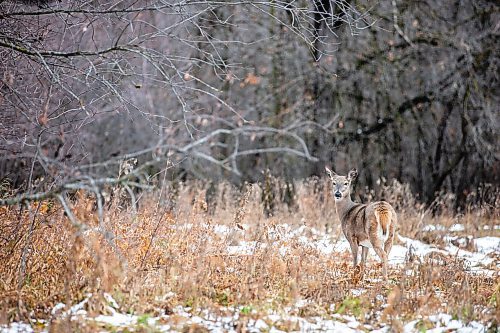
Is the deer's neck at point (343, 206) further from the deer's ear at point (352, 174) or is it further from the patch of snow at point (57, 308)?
the patch of snow at point (57, 308)

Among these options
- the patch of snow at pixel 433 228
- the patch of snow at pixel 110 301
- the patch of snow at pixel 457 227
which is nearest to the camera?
the patch of snow at pixel 110 301

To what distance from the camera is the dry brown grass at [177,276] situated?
5.45 meters

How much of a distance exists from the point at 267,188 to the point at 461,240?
374 cm

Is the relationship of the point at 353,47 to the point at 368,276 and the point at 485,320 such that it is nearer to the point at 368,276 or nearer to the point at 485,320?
the point at 368,276

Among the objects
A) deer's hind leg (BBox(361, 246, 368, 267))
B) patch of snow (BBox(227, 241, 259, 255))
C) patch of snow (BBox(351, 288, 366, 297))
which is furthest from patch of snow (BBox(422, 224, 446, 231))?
patch of snow (BBox(351, 288, 366, 297))

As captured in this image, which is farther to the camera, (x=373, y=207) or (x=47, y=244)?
(x=373, y=207)

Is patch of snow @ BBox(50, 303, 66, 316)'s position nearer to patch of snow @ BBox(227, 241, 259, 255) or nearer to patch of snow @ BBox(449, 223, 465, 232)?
patch of snow @ BBox(227, 241, 259, 255)

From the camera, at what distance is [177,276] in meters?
6.23

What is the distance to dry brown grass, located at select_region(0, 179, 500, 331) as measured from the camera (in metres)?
5.45

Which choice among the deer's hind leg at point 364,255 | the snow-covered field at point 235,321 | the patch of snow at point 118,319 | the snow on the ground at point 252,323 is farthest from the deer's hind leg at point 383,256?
the patch of snow at point 118,319

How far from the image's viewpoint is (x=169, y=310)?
550 cm

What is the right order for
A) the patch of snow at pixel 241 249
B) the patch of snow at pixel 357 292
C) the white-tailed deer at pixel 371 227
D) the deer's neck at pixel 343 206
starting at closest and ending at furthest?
1. the patch of snow at pixel 357 292
2. the patch of snow at pixel 241 249
3. the white-tailed deer at pixel 371 227
4. the deer's neck at pixel 343 206

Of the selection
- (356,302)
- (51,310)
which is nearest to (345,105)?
(356,302)

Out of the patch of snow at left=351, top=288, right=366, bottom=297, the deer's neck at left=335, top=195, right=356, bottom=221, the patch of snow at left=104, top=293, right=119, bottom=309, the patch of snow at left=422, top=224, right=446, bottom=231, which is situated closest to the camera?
the patch of snow at left=104, top=293, right=119, bottom=309
